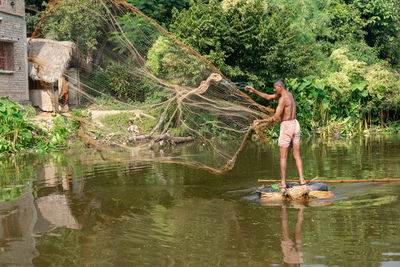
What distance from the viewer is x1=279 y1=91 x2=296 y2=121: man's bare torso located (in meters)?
7.04

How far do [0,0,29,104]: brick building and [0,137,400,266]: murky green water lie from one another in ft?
26.7

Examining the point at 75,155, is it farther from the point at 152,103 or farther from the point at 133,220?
the point at 133,220

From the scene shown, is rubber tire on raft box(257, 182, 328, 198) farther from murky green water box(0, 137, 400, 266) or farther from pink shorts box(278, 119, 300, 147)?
pink shorts box(278, 119, 300, 147)

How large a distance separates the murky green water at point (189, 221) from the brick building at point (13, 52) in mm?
8135

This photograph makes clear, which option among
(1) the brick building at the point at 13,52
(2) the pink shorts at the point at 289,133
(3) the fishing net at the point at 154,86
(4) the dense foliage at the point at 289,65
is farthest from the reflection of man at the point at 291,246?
(1) the brick building at the point at 13,52

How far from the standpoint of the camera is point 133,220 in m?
6.08

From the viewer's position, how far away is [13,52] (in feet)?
58.7

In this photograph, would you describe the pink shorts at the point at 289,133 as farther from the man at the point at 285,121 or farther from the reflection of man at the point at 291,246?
the reflection of man at the point at 291,246

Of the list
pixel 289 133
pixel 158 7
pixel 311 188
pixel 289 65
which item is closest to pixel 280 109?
pixel 289 133

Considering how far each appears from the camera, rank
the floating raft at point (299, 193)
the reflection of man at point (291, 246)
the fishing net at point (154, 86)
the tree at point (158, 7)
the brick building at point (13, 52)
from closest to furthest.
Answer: the reflection of man at point (291, 246)
the floating raft at point (299, 193)
the fishing net at point (154, 86)
the brick building at point (13, 52)
the tree at point (158, 7)

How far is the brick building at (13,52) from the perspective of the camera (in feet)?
56.7

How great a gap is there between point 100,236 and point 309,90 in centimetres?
1495

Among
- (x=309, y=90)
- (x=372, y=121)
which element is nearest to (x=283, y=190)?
(x=309, y=90)

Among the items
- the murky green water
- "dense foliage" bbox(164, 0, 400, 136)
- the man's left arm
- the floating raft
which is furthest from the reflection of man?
"dense foliage" bbox(164, 0, 400, 136)
